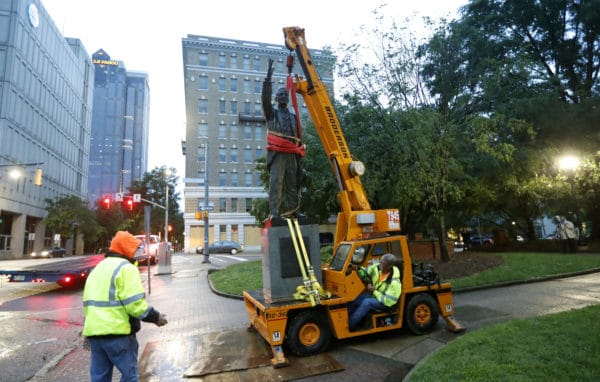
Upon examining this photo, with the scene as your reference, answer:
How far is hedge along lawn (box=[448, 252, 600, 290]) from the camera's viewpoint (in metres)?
11.5

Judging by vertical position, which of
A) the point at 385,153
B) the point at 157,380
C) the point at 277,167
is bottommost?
the point at 157,380

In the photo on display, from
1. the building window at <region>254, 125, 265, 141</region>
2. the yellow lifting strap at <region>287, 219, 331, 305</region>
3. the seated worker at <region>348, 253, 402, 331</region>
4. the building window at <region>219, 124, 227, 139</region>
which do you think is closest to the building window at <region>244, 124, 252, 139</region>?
the building window at <region>254, 125, 265, 141</region>

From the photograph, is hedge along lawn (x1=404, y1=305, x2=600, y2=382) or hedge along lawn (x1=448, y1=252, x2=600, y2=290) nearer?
hedge along lawn (x1=404, y1=305, x2=600, y2=382)

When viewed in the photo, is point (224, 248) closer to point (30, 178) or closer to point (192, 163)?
point (192, 163)

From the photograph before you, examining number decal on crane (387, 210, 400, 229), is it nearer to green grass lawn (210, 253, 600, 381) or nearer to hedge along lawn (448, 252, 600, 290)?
green grass lawn (210, 253, 600, 381)

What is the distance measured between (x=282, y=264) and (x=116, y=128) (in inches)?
5086

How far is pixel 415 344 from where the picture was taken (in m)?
6.16

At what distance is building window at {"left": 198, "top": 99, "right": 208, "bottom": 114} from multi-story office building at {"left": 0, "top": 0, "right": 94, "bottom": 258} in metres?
17.9

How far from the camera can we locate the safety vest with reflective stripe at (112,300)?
138 inches

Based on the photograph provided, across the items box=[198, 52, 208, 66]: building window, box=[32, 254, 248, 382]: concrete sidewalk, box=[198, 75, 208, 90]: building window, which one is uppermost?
box=[198, 52, 208, 66]: building window

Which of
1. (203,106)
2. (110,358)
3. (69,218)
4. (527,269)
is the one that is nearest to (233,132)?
(203,106)

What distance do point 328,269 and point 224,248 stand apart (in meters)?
34.5

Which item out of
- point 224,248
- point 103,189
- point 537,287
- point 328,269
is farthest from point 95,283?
point 103,189

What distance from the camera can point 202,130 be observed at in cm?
5131
